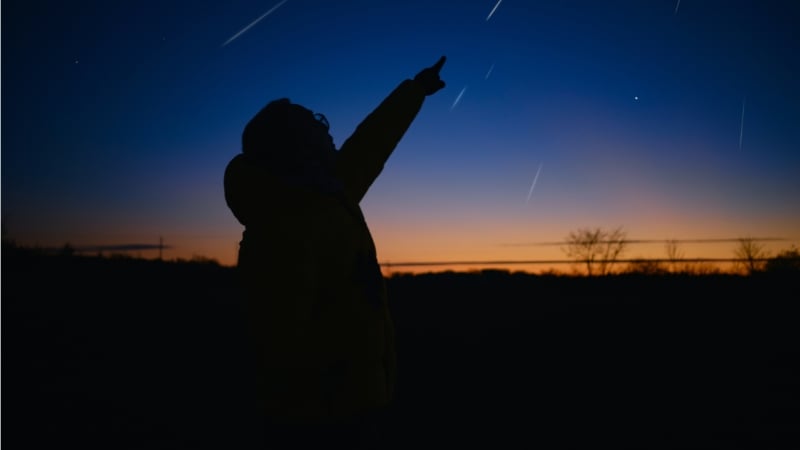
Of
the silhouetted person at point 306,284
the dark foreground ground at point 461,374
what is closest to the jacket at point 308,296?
the silhouetted person at point 306,284

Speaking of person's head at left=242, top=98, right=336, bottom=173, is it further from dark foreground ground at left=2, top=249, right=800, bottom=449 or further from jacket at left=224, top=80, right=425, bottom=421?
dark foreground ground at left=2, top=249, right=800, bottom=449

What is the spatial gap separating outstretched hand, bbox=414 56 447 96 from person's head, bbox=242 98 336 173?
97cm

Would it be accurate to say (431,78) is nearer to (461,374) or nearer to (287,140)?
(287,140)

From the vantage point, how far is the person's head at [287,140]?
5.94 ft

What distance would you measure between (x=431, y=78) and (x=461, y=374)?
280 inches

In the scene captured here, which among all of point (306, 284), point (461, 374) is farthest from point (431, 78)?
point (461, 374)

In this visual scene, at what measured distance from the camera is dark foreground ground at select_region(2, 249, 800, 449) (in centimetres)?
588

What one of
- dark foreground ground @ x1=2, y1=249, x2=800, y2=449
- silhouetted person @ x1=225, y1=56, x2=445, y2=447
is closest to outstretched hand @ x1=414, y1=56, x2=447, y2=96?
silhouetted person @ x1=225, y1=56, x2=445, y2=447

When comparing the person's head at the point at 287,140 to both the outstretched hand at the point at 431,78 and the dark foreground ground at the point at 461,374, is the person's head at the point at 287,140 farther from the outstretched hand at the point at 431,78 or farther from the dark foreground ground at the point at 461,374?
the dark foreground ground at the point at 461,374

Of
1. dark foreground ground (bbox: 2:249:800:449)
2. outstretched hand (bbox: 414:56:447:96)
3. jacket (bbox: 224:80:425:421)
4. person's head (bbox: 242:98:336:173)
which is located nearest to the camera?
jacket (bbox: 224:80:425:421)

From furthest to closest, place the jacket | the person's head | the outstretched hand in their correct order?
1. the outstretched hand
2. the person's head
3. the jacket

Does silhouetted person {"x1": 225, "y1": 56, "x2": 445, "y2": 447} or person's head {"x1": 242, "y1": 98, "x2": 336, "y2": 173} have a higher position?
person's head {"x1": 242, "y1": 98, "x2": 336, "y2": 173}

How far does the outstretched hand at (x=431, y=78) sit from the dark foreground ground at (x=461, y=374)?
461 cm

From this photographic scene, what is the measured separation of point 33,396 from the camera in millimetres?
6758
